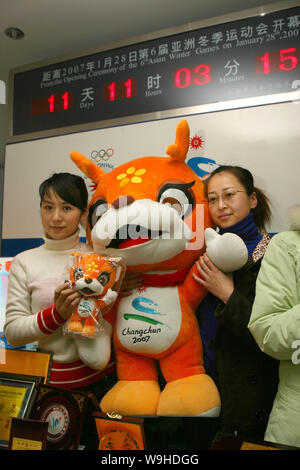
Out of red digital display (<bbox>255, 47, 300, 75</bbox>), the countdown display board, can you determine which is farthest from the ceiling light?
red digital display (<bbox>255, 47, 300, 75</bbox>)

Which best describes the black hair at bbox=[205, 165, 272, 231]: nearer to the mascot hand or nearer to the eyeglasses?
the eyeglasses

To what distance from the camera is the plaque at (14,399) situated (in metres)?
1.49

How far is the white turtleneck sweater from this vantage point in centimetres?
152

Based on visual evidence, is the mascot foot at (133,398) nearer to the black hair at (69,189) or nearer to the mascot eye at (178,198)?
the mascot eye at (178,198)

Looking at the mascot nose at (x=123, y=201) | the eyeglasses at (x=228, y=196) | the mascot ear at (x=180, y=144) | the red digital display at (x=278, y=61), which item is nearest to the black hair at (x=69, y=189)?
the mascot nose at (x=123, y=201)

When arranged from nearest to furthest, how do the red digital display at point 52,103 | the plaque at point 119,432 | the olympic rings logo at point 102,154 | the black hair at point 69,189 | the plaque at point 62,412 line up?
1. the plaque at point 119,432
2. the plaque at point 62,412
3. the black hair at point 69,189
4. the olympic rings logo at point 102,154
5. the red digital display at point 52,103

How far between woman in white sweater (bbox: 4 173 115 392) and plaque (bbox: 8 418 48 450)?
0.81 feet

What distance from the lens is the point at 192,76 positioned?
211cm

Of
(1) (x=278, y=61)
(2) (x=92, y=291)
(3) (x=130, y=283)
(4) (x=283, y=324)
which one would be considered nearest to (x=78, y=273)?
(2) (x=92, y=291)

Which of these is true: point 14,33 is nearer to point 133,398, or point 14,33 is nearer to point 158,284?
point 158,284

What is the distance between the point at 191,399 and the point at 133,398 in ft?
0.71

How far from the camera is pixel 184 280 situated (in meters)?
1.56

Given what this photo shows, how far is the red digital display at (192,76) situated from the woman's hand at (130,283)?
1130mm
